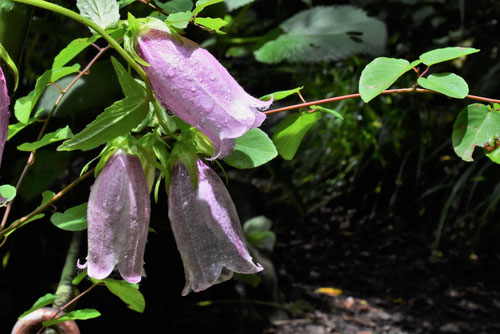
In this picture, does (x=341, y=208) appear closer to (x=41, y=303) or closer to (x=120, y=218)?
(x=41, y=303)

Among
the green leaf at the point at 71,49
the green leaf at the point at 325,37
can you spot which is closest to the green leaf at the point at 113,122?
the green leaf at the point at 71,49

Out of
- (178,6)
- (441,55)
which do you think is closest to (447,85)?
(441,55)

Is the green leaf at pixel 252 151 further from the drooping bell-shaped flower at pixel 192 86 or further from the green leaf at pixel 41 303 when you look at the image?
the green leaf at pixel 41 303

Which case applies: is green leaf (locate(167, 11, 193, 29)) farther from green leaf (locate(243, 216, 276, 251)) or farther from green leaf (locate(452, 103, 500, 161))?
green leaf (locate(243, 216, 276, 251))

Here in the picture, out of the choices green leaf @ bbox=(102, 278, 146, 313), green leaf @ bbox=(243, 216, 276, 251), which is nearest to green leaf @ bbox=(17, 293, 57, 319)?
green leaf @ bbox=(102, 278, 146, 313)

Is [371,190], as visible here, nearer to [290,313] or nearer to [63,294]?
[290,313]

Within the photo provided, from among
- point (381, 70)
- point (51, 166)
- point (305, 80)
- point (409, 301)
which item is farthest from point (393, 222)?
point (381, 70)
